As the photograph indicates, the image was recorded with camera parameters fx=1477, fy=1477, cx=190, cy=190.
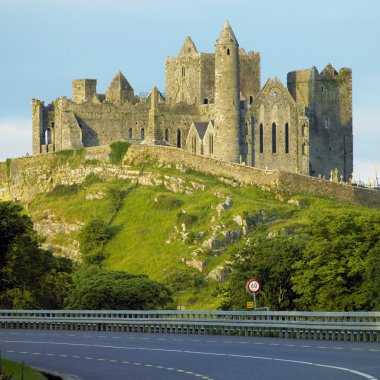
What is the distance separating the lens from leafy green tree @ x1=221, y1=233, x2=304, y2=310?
67250 millimetres

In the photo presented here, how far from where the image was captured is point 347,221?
6912 cm

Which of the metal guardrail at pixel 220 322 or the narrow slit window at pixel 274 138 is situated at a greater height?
the narrow slit window at pixel 274 138

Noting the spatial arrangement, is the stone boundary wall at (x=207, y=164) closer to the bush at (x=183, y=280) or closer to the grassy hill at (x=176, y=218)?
the grassy hill at (x=176, y=218)

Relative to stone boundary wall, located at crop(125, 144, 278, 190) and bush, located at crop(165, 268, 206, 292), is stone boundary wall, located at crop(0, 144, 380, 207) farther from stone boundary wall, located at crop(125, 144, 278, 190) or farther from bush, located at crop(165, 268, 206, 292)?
bush, located at crop(165, 268, 206, 292)

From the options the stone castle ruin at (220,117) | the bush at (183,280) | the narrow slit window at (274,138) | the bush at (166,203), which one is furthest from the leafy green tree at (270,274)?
the narrow slit window at (274,138)

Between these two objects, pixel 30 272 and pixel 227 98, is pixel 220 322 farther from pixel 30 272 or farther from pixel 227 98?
pixel 227 98

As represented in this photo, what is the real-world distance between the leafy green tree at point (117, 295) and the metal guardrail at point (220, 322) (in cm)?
523

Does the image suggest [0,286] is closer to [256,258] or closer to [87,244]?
[256,258]

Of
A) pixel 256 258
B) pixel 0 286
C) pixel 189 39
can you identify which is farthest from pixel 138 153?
pixel 0 286

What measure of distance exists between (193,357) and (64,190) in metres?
76.7

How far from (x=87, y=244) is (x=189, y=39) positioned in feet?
89.5

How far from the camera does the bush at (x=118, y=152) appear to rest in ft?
377

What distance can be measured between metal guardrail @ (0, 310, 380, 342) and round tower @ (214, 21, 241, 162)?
47.8 meters

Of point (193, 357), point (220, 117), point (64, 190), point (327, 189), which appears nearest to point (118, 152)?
point (64, 190)
